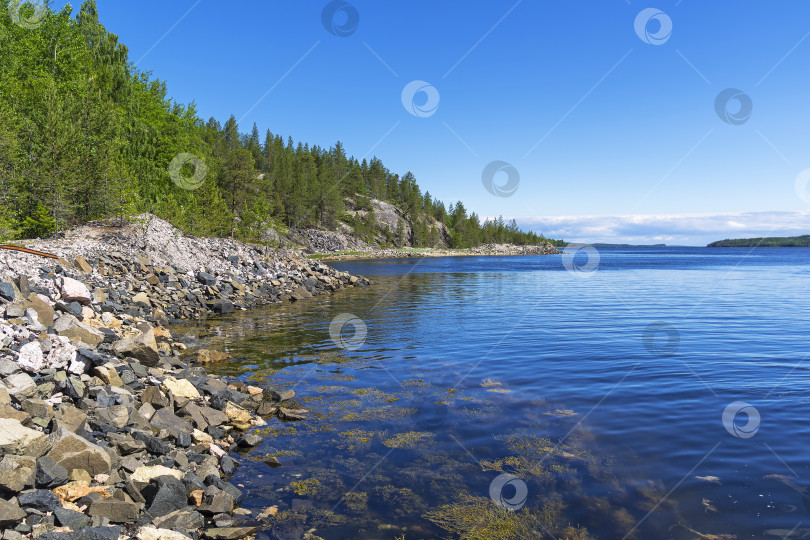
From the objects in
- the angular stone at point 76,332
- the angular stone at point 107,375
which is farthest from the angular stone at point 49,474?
the angular stone at point 76,332

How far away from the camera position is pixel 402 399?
43.9ft

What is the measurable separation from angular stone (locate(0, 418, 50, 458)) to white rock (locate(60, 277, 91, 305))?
42.3ft

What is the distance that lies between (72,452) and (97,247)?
27.1m

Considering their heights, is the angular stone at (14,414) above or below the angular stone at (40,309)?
below

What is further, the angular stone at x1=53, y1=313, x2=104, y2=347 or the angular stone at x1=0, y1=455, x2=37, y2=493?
the angular stone at x1=53, y1=313, x2=104, y2=347

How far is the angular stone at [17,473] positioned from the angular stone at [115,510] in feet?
3.24

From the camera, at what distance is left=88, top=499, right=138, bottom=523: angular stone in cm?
660

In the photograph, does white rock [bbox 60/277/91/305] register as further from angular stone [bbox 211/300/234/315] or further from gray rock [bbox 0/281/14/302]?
angular stone [bbox 211/300/234/315]

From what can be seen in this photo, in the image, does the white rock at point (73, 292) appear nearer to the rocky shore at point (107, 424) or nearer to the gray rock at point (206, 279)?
the rocky shore at point (107, 424)

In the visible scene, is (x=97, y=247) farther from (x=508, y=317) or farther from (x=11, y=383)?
(x=508, y=317)

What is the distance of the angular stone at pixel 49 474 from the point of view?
22.2 feet

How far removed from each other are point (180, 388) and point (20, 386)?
355cm

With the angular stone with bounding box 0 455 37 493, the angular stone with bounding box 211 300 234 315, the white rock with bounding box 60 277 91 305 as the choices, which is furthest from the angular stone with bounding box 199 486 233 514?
the angular stone with bounding box 211 300 234 315

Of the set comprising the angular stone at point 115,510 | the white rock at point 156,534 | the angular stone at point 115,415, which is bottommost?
the white rock at point 156,534
